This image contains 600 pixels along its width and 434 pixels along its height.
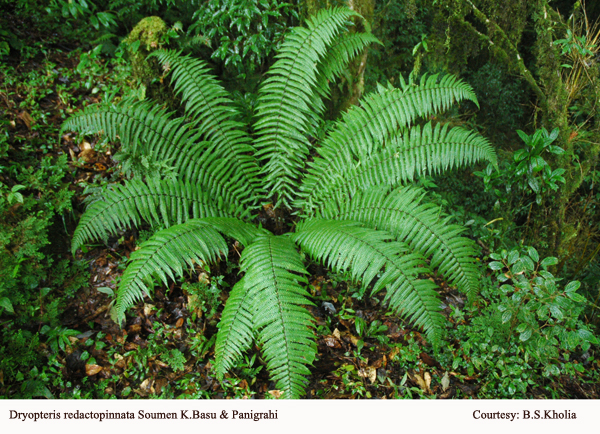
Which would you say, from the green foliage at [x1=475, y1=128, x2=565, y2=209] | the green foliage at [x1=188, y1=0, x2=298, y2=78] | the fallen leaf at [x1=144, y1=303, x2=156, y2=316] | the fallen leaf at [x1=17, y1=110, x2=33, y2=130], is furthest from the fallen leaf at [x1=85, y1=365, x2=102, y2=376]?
the green foliage at [x1=475, y1=128, x2=565, y2=209]

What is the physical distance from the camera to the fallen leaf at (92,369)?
2.28 m

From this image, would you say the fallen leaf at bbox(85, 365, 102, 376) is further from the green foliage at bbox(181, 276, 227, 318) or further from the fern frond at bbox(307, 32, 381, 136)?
the fern frond at bbox(307, 32, 381, 136)

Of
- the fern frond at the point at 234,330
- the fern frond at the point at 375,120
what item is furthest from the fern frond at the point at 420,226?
the fern frond at the point at 234,330

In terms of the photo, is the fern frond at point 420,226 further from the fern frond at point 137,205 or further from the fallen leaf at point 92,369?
the fallen leaf at point 92,369

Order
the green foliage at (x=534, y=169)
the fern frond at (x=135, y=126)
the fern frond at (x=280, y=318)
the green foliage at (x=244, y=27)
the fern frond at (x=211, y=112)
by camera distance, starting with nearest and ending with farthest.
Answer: the fern frond at (x=280, y=318) → the fern frond at (x=135, y=126) → the green foliage at (x=534, y=169) → the fern frond at (x=211, y=112) → the green foliage at (x=244, y=27)

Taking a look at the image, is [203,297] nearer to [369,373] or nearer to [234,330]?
[234,330]

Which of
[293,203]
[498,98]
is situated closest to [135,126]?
[293,203]

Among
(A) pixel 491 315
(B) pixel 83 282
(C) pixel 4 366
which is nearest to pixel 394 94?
(A) pixel 491 315

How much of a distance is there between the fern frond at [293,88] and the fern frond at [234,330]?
116 centimetres

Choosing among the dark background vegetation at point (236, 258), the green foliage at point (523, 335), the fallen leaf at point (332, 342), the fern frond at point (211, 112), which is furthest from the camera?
the fern frond at point (211, 112)

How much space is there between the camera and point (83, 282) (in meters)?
2.64

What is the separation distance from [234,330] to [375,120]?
1922 millimetres

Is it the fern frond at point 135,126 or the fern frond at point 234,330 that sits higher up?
the fern frond at point 135,126

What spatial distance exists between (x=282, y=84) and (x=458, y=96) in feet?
4.50
